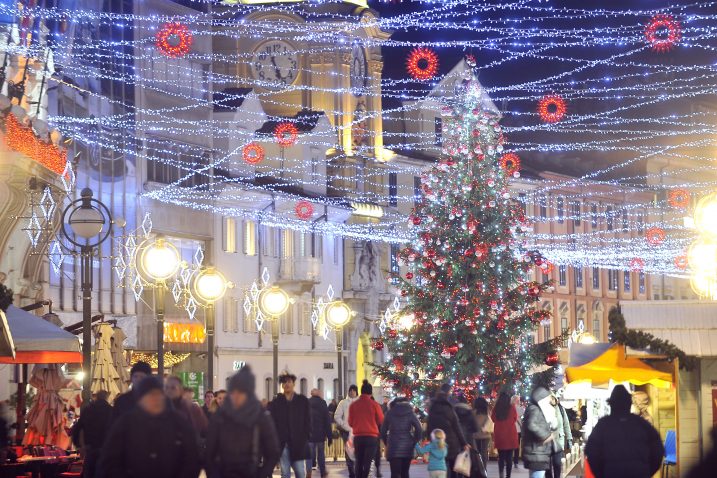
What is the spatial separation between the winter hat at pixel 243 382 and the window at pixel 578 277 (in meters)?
85.5

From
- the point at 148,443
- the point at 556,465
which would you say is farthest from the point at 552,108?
the point at 148,443

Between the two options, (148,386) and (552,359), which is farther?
(552,359)

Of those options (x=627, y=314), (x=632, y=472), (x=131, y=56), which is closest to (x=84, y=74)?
(x=131, y=56)

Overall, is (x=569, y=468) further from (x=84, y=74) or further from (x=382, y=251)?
(x=382, y=251)

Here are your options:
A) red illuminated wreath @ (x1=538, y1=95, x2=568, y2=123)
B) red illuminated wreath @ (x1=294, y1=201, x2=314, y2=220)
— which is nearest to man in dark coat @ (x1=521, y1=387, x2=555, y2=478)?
red illuminated wreath @ (x1=538, y1=95, x2=568, y2=123)

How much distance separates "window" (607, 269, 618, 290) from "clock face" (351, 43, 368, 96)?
104 ft

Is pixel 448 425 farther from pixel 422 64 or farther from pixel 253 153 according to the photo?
pixel 253 153

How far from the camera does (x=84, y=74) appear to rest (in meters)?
50.1

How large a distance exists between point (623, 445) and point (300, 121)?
187 ft

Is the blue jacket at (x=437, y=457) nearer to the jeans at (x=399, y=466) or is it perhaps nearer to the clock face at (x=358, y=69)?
the jeans at (x=399, y=466)

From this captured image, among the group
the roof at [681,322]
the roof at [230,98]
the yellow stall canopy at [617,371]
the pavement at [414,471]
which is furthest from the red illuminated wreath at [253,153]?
the roof at [681,322]

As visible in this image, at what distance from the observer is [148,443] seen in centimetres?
1389

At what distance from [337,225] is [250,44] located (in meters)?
8.63

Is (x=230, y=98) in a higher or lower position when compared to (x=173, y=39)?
lower
